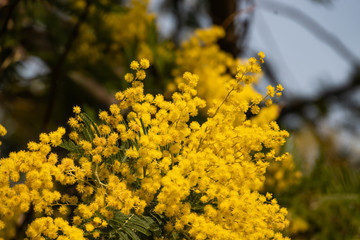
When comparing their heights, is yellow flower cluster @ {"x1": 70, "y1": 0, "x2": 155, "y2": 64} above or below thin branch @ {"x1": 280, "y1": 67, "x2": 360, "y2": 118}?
below

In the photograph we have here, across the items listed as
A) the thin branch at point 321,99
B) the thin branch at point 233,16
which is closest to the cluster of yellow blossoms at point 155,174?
the thin branch at point 233,16

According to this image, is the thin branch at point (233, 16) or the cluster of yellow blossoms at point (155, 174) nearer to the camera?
the cluster of yellow blossoms at point (155, 174)

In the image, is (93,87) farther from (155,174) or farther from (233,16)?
(155,174)

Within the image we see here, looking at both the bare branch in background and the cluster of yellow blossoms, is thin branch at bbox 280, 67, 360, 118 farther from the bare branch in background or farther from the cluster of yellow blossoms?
the cluster of yellow blossoms

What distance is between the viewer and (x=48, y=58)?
2.67 meters

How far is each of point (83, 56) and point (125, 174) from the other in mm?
2021

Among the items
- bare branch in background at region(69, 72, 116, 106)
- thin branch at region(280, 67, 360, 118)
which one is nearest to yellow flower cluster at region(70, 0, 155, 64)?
bare branch in background at region(69, 72, 116, 106)

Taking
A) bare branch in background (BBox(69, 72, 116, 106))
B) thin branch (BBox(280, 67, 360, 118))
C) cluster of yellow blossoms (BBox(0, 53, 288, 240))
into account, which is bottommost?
cluster of yellow blossoms (BBox(0, 53, 288, 240))

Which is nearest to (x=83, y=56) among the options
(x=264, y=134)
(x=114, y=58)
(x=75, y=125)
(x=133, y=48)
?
(x=114, y=58)

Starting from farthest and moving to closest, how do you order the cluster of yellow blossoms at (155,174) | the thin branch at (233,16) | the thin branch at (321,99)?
the thin branch at (321,99) < the thin branch at (233,16) < the cluster of yellow blossoms at (155,174)

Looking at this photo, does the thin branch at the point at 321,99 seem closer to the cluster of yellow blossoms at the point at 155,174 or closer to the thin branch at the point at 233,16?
the thin branch at the point at 233,16

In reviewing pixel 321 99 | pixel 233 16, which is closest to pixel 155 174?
pixel 233 16

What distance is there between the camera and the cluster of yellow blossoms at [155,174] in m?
1.05

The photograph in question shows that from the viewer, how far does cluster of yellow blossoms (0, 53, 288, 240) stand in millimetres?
1055
